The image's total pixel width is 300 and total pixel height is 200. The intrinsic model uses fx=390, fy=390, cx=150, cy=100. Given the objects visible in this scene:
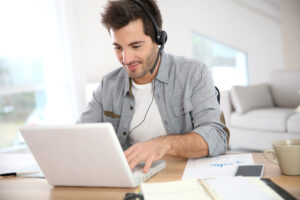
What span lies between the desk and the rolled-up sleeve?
0.43 ft

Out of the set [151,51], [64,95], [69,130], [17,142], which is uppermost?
[151,51]

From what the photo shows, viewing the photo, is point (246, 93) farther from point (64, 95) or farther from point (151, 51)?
point (151, 51)

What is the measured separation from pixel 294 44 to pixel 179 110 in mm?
4331

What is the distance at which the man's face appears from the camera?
152cm

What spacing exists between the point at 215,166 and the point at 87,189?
1.25ft

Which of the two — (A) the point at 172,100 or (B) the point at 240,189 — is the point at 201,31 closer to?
(A) the point at 172,100

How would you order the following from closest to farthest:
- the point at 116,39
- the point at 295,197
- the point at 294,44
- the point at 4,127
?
the point at 295,197
the point at 116,39
the point at 4,127
the point at 294,44

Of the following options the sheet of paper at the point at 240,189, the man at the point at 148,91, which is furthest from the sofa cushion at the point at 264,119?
the sheet of paper at the point at 240,189

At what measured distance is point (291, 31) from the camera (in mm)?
5445

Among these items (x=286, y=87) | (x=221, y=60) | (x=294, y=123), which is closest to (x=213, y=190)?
(x=294, y=123)

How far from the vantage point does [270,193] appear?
83cm

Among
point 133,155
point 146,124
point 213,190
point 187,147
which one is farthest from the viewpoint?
point 146,124

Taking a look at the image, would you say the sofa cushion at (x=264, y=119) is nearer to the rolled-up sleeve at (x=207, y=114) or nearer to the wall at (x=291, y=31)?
the wall at (x=291, y=31)

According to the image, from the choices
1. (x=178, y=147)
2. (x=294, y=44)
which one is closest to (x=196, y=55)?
(x=294, y=44)
